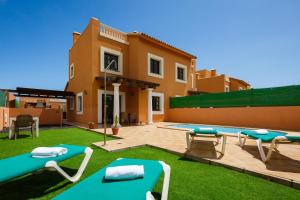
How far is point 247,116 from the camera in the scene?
39.3 feet

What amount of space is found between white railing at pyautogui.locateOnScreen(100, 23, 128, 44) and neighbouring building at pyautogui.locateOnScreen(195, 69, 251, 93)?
54.8ft

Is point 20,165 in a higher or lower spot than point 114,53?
lower

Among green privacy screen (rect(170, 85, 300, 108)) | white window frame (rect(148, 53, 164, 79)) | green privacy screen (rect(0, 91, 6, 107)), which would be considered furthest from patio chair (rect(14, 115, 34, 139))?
green privacy screen (rect(170, 85, 300, 108))

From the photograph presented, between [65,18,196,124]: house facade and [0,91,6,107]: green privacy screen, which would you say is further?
[65,18,196,124]: house facade

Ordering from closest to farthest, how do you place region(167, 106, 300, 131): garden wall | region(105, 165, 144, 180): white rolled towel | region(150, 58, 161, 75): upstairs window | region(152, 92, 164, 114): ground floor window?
region(105, 165, 144, 180): white rolled towel → region(167, 106, 300, 131): garden wall → region(150, 58, 161, 75): upstairs window → region(152, 92, 164, 114): ground floor window

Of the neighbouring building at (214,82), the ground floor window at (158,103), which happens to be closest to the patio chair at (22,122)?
the ground floor window at (158,103)

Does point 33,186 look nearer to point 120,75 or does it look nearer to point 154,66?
point 120,75

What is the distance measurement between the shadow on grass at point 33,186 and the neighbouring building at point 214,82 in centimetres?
2545

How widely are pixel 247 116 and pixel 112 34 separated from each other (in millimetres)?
12877

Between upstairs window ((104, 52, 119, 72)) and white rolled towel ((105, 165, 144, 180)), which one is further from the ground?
upstairs window ((104, 52, 119, 72))

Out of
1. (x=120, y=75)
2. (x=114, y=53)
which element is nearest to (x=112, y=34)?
(x=114, y=53)

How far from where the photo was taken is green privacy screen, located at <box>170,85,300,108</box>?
10.3 m

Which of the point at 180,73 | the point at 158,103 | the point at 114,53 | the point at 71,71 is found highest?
the point at 114,53

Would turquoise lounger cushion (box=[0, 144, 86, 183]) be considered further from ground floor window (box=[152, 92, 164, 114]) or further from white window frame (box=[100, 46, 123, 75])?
ground floor window (box=[152, 92, 164, 114])
